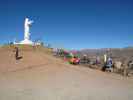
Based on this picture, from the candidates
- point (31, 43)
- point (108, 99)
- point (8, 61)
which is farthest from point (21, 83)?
point (31, 43)

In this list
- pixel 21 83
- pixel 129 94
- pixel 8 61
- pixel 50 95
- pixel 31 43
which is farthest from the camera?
pixel 31 43

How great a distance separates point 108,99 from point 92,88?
2792 mm

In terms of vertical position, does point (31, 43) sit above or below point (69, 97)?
above

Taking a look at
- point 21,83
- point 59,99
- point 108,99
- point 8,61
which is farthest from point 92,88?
point 8,61

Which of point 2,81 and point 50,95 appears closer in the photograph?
point 50,95

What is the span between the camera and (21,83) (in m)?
15.0

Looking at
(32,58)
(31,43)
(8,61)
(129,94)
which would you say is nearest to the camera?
(129,94)

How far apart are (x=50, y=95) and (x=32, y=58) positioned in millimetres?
16478

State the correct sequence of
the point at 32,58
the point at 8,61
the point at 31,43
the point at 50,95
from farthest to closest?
1. the point at 31,43
2. the point at 32,58
3. the point at 8,61
4. the point at 50,95

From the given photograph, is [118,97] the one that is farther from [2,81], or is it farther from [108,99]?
[2,81]

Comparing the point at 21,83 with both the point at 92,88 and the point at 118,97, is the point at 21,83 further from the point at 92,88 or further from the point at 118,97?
the point at 118,97

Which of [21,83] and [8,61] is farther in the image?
[8,61]

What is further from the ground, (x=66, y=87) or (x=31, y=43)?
(x=31, y=43)

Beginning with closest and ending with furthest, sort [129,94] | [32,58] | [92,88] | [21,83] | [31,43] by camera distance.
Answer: [129,94] < [92,88] < [21,83] < [32,58] < [31,43]
